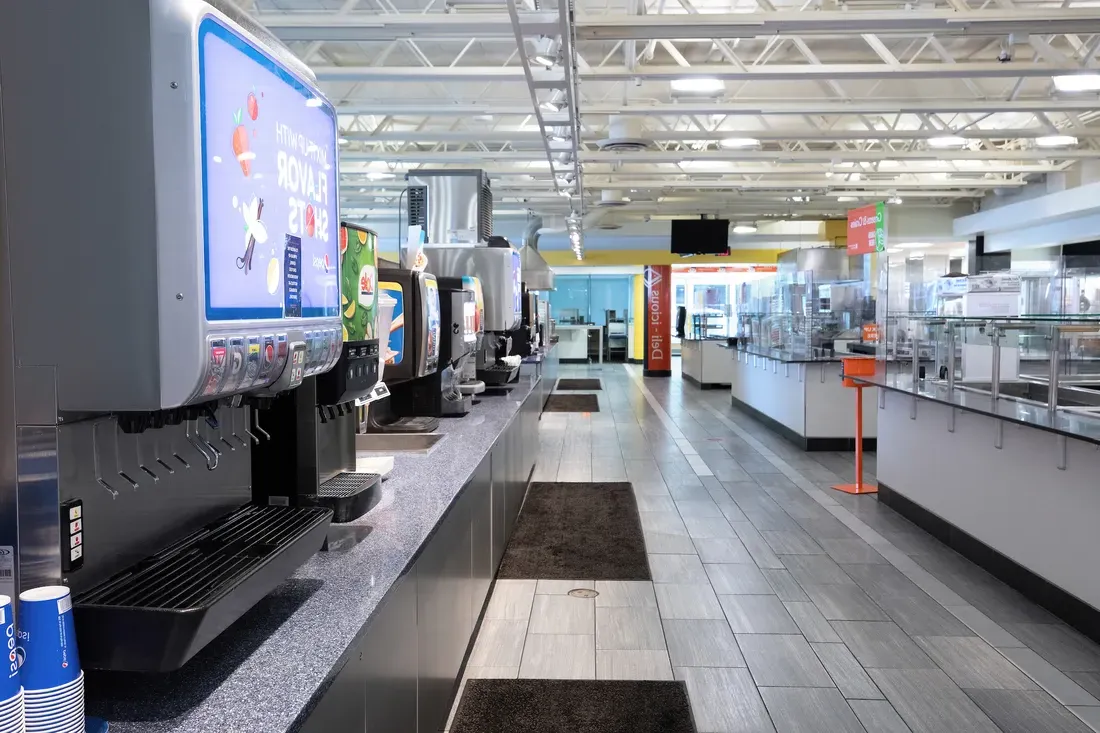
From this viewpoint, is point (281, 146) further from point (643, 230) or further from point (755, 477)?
point (643, 230)

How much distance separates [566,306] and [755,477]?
752 inches

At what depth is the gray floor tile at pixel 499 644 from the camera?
3.50 meters

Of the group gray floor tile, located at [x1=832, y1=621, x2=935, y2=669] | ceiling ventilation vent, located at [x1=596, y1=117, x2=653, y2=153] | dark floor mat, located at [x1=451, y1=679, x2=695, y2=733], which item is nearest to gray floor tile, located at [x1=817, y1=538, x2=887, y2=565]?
gray floor tile, located at [x1=832, y1=621, x2=935, y2=669]

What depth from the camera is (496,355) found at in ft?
23.2

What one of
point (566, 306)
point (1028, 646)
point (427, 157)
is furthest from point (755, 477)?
point (566, 306)

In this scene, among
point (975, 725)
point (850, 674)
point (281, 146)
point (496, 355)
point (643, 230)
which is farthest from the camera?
point (643, 230)

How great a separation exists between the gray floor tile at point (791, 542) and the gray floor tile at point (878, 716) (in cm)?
201

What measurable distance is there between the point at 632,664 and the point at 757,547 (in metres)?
2.01

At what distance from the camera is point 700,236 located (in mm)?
16922

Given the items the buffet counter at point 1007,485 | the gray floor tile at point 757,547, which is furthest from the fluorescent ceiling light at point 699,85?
the gray floor tile at point 757,547

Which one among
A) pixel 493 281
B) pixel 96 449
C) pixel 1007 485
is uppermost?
pixel 493 281

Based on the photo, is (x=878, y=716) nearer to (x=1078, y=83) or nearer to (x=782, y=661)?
(x=782, y=661)

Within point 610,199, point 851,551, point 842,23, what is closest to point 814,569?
point 851,551

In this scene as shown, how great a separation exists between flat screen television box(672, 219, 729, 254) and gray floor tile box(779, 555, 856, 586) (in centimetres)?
1256
